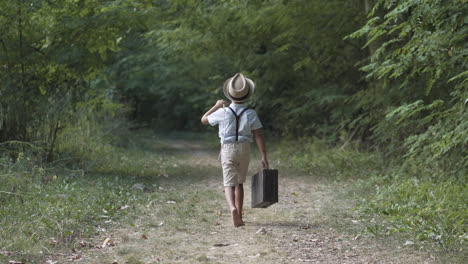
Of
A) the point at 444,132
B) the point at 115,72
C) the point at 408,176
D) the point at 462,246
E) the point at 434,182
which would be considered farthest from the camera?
the point at 115,72

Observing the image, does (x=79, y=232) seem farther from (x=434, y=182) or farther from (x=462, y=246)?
(x=434, y=182)

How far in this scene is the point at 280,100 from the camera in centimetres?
2150

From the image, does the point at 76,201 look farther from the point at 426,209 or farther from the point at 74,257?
the point at 426,209

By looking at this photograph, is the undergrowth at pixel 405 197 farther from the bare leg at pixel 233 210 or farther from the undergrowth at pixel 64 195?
the undergrowth at pixel 64 195

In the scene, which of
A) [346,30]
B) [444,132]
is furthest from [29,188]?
[346,30]

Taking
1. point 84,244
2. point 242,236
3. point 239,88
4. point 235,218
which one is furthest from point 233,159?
point 84,244

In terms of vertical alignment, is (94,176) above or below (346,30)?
below

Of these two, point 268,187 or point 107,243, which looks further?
point 268,187

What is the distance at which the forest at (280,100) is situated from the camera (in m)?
7.91

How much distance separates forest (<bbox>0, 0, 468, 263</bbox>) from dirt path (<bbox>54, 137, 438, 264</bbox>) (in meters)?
0.44

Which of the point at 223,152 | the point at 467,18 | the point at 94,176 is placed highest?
the point at 467,18

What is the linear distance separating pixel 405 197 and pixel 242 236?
11.0ft

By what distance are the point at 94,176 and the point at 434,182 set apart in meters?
6.71

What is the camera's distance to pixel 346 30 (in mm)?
15742
